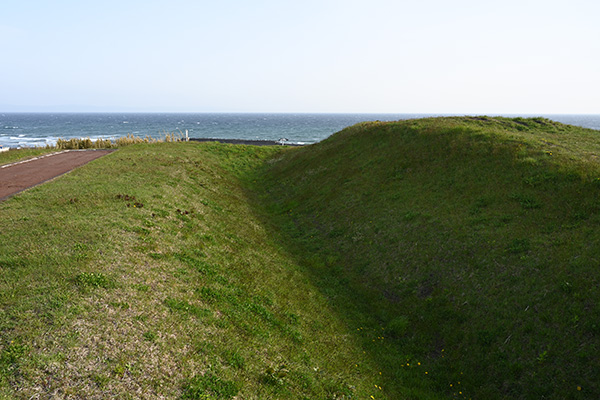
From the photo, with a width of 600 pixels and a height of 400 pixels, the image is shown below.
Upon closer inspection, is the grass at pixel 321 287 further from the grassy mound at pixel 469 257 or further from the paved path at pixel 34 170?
the paved path at pixel 34 170

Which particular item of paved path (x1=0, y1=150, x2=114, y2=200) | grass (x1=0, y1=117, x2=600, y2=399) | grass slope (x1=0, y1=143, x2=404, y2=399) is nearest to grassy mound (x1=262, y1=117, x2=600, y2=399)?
grass (x1=0, y1=117, x2=600, y2=399)

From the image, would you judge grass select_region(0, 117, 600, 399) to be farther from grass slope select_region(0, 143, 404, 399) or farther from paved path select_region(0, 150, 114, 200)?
paved path select_region(0, 150, 114, 200)

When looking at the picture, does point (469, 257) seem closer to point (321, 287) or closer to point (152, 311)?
→ point (321, 287)

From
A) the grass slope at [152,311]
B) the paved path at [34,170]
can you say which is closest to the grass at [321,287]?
the grass slope at [152,311]

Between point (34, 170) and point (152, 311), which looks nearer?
point (152, 311)

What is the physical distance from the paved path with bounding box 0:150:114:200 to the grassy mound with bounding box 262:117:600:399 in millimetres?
17301

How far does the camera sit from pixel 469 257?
1554 centimetres

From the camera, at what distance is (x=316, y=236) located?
75.0 ft

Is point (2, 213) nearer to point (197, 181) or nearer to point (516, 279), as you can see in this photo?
point (197, 181)

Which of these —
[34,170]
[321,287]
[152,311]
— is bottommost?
[321,287]

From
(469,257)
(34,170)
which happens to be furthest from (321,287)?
(34,170)

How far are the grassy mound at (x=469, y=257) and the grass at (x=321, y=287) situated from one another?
0.08 meters

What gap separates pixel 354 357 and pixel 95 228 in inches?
467

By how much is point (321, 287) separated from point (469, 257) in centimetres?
726
